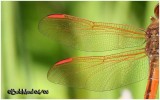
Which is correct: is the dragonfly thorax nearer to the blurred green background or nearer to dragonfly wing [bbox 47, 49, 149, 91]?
dragonfly wing [bbox 47, 49, 149, 91]

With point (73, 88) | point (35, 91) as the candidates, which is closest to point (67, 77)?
point (73, 88)

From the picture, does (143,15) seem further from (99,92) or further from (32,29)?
(32,29)

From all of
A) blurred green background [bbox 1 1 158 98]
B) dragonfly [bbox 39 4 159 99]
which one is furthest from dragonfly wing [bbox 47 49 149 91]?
blurred green background [bbox 1 1 158 98]

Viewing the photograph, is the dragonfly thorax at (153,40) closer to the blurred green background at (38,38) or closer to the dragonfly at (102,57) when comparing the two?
the dragonfly at (102,57)

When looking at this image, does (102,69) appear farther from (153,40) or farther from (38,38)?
(38,38)

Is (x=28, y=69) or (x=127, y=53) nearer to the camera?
(x=127, y=53)

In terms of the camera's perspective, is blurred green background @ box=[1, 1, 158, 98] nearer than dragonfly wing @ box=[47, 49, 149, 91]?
No
